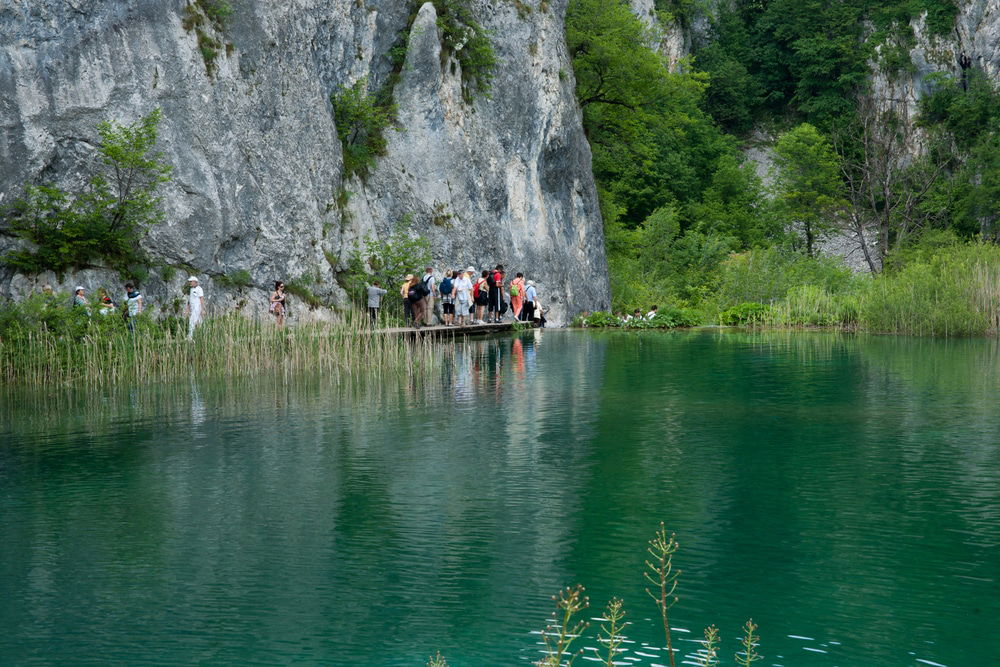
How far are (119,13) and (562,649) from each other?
2698 cm

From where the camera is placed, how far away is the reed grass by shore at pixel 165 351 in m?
19.7

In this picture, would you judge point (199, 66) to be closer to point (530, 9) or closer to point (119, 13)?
point (119, 13)

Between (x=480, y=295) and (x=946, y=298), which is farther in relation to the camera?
(x=480, y=295)

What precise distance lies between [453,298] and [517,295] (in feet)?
18.1

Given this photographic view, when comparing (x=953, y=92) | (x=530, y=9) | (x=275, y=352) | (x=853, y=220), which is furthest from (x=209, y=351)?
(x=953, y=92)

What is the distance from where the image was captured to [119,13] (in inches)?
1110

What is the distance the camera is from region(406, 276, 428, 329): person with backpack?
31688 mm

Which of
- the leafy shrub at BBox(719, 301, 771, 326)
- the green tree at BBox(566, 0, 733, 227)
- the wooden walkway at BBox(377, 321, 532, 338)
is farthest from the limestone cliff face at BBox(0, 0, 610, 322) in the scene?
the leafy shrub at BBox(719, 301, 771, 326)

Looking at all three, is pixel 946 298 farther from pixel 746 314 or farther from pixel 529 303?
pixel 529 303

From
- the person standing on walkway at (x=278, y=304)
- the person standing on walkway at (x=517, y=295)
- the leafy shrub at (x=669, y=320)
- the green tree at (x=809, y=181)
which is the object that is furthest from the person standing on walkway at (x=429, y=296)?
the green tree at (x=809, y=181)

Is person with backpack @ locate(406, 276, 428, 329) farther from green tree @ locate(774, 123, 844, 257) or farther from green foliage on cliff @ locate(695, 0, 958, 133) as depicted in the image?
green foliage on cliff @ locate(695, 0, 958, 133)

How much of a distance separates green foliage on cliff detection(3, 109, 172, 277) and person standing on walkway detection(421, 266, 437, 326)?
7.78 m

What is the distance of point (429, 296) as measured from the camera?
33.7 metres

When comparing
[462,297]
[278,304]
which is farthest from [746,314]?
[278,304]
